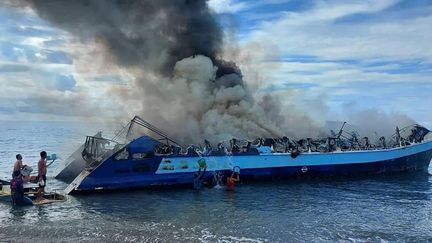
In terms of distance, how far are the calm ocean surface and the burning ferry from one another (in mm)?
1683

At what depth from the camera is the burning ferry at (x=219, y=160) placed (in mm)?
33625

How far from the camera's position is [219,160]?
37188 mm

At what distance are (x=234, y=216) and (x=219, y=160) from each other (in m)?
11.9

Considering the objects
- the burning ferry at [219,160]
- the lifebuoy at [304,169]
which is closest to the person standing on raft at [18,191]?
the burning ferry at [219,160]

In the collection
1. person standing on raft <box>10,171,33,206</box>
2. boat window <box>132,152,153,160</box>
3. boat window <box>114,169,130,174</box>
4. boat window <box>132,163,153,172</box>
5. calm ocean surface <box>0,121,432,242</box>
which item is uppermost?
boat window <box>132,152,153,160</box>

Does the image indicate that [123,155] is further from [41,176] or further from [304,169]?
[304,169]

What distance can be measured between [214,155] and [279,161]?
6.59 metres

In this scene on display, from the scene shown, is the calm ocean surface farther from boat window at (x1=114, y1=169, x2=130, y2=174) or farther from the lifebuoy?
the lifebuoy

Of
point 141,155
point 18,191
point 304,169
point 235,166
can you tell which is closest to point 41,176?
point 18,191

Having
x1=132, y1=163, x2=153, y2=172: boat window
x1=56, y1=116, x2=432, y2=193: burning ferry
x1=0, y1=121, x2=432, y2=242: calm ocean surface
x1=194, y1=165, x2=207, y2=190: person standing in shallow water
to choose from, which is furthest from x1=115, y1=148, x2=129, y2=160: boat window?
x1=194, y1=165, x2=207, y2=190: person standing in shallow water

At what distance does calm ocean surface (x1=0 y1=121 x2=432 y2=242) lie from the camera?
21.4 metres

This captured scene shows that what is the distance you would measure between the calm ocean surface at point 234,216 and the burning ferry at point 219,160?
5.52 feet

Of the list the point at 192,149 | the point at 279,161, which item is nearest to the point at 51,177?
the point at 192,149

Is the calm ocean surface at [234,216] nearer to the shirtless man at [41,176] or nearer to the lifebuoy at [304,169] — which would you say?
the shirtless man at [41,176]
